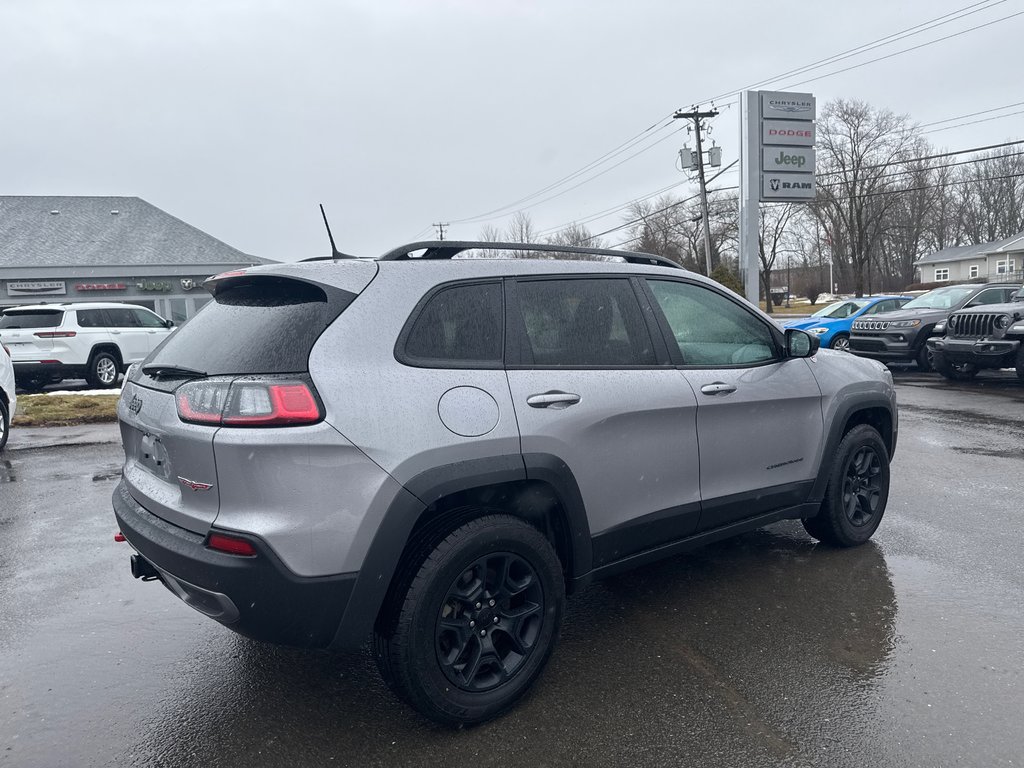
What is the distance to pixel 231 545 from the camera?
2.60 metres

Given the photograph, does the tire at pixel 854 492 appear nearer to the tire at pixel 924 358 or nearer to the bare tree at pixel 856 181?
the tire at pixel 924 358

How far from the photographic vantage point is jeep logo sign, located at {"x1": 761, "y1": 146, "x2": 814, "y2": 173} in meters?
20.8

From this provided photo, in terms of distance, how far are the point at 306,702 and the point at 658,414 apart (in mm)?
1902

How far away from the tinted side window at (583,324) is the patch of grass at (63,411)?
8509 millimetres

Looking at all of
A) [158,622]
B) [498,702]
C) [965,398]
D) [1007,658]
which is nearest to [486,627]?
[498,702]

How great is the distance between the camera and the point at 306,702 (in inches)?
123

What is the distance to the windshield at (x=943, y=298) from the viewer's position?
51.4 feet

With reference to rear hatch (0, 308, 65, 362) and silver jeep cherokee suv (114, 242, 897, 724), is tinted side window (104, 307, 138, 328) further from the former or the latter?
silver jeep cherokee suv (114, 242, 897, 724)

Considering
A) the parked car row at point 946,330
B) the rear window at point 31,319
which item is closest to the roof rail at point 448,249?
the parked car row at point 946,330

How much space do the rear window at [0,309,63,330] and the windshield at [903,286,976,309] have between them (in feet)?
55.1

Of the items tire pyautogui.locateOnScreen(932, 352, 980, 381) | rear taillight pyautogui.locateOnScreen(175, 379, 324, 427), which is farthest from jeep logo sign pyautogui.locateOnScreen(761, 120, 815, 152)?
rear taillight pyautogui.locateOnScreen(175, 379, 324, 427)

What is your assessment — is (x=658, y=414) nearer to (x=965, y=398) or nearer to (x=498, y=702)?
(x=498, y=702)

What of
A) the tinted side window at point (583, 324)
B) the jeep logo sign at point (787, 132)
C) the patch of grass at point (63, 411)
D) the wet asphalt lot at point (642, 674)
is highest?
the jeep logo sign at point (787, 132)

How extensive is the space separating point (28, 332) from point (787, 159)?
18.3 m
